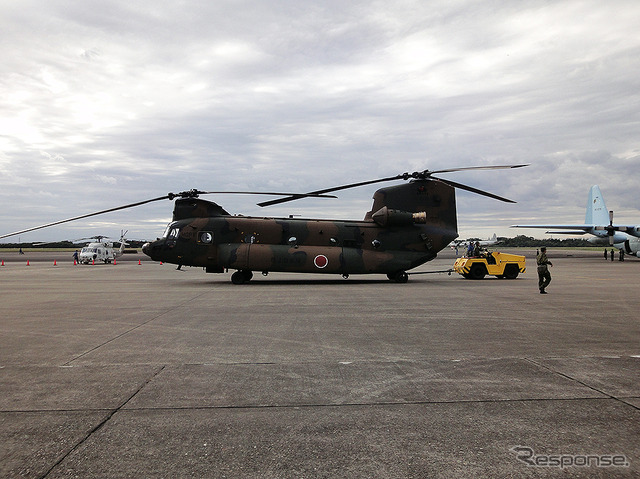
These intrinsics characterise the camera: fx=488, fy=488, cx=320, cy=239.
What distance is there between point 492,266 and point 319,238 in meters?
9.66

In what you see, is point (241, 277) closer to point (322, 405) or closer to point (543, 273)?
point (543, 273)

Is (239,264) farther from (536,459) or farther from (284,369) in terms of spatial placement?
(536,459)

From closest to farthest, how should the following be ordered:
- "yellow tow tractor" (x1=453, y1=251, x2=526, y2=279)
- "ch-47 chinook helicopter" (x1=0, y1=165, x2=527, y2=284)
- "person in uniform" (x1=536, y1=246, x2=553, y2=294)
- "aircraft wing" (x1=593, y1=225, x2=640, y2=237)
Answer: "person in uniform" (x1=536, y1=246, x2=553, y2=294) → "ch-47 chinook helicopter" (x1=0, y1=165, x2=527, y2=284) → "yellow tow tractor" (x1=453, y1=251, x2=526, y2=279) → "aircraft wing" (x1=593, y1=225, x2=640, y2=237)

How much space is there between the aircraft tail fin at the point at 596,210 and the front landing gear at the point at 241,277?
162ft

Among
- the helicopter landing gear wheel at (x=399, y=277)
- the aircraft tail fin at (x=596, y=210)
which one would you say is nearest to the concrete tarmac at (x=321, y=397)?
the helicopter landing gear wheel at (x=399, y=277)

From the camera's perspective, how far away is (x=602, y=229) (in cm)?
5031

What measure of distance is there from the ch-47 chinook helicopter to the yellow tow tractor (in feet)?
7.91

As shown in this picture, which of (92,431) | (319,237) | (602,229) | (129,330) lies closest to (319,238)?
(319,237)

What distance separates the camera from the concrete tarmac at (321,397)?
3754 mm

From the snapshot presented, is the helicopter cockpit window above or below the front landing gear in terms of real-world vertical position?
above

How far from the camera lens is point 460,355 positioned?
745cm

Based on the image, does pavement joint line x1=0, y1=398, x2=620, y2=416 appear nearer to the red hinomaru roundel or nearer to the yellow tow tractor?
the red hinomaru roundel

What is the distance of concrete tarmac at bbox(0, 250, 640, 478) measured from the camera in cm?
375

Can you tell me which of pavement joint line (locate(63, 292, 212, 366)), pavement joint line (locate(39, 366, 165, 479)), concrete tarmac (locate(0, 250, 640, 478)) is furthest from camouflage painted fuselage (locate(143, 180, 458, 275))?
pavement joint line (locate(39, 366, 165, 479))
